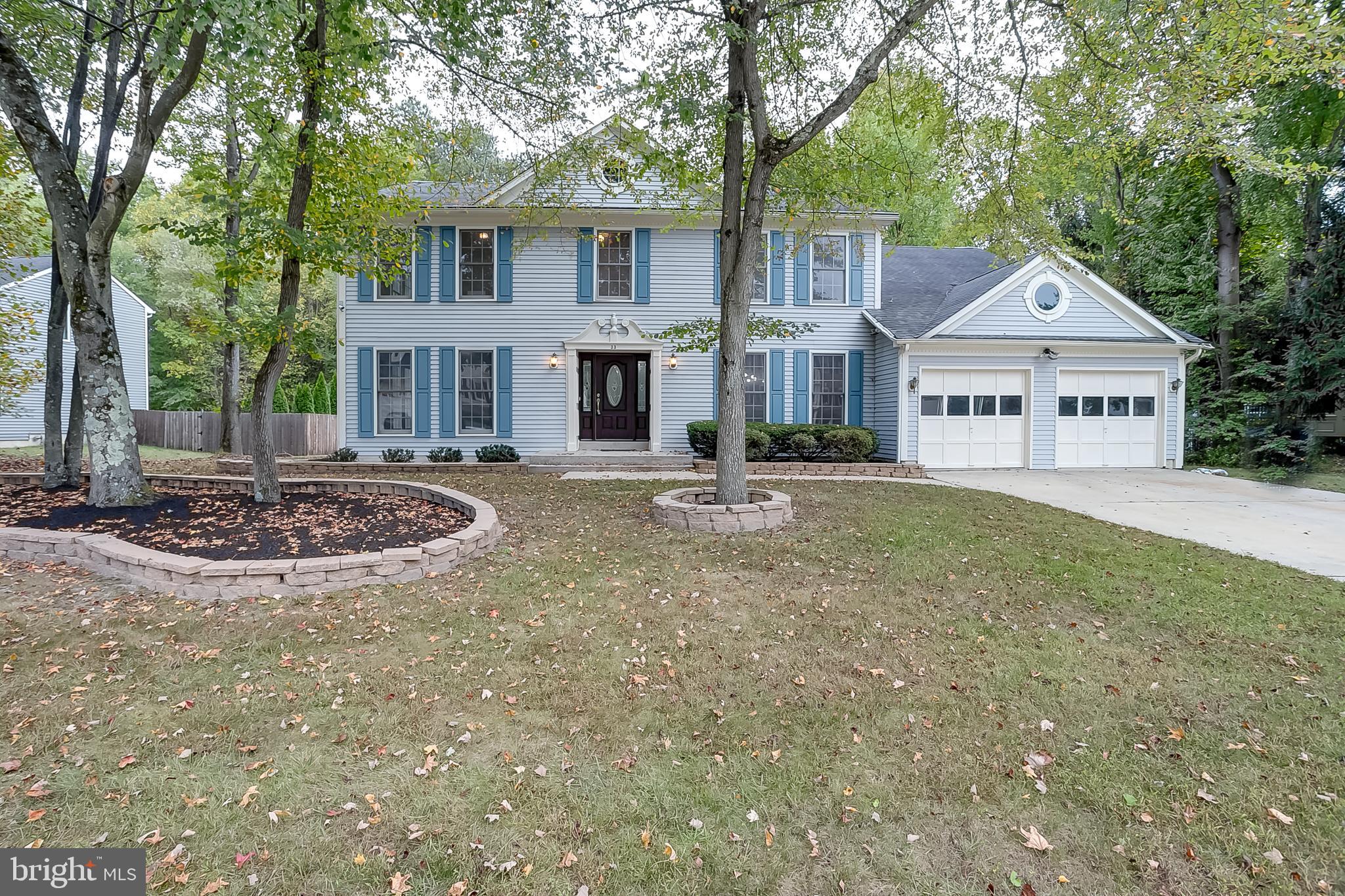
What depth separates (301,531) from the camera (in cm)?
529

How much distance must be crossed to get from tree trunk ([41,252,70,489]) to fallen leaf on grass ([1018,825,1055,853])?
9563mm

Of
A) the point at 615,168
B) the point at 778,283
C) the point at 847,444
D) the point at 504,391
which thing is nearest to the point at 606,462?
the point at 504,391

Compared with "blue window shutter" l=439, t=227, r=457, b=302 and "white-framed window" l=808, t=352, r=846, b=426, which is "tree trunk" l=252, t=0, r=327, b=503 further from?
"white-framed window" l=808, t=352, r=846, b=426

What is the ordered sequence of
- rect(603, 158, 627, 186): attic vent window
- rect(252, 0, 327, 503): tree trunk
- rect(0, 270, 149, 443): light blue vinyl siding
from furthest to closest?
rect(0, 270, 149, 443): light blue vinyl siding → rect(603, 158, 627, 186): attic vent window → rect(252, 0, 327, 503): tree trunk

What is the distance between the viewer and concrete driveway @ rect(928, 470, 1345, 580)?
18.8 feet

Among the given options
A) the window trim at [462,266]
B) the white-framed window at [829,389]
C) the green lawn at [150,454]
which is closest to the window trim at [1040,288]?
the white-framed window at [829,389]

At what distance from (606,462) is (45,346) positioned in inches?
591

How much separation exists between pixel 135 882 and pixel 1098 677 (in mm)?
4111

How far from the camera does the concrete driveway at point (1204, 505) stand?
5727 mm

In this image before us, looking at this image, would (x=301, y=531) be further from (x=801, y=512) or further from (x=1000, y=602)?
(x=1000, y=602)

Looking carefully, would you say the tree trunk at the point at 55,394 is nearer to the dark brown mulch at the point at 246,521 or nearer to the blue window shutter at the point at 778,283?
the dark brown mulch at the point at 246,521

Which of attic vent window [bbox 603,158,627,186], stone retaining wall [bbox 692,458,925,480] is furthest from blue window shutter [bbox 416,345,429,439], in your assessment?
attic vent window [bbox 603,158,627,186]

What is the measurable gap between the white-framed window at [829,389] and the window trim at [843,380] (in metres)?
0.01

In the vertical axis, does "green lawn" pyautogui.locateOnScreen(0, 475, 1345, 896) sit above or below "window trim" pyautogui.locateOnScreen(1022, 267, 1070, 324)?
below
